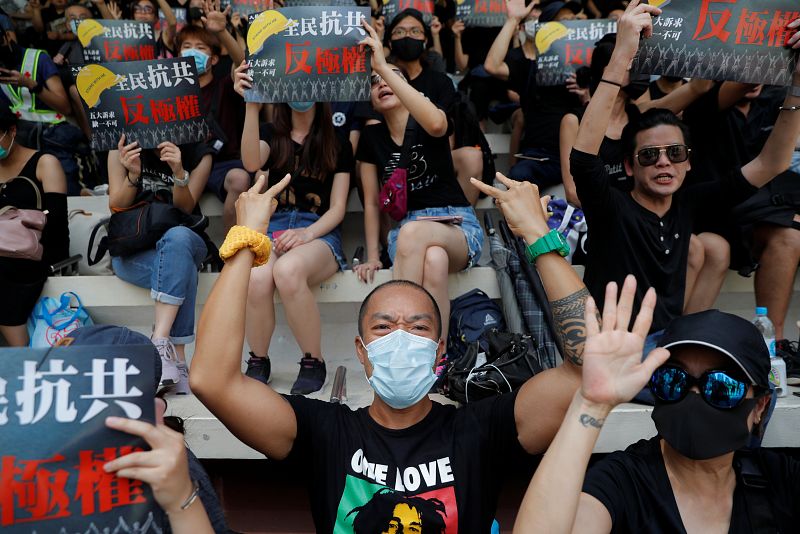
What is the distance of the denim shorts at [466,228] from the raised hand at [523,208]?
1.88 m

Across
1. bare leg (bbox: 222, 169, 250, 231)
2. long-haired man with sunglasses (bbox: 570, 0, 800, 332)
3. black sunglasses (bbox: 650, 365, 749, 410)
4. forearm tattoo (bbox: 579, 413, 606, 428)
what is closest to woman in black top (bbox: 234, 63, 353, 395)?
bare leg (bbox: 222, 169, 250, 231)

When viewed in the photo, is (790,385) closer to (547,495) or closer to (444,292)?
(444,292)

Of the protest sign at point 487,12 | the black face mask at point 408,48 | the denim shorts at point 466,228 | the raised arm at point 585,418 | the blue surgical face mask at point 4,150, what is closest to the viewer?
the raised arm at point 585,418

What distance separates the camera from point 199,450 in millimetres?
3402

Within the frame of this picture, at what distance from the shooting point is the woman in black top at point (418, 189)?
3775 millimetres

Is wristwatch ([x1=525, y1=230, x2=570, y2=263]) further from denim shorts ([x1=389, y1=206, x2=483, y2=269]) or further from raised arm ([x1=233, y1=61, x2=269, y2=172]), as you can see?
raised arm ([x1=233, y1=61, x2=269, y2=172])

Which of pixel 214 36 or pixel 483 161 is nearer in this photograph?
pixel 483 161

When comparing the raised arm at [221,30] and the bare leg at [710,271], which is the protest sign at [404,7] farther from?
the bare leg at [710,271]

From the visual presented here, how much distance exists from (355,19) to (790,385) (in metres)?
2.73

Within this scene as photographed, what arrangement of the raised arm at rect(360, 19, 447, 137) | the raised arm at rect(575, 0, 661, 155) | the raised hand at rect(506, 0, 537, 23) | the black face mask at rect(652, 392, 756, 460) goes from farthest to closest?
the raised hand at rect(506, 0, 537, 23), the raised arm at rect(360, 19, 447, 137), the raised arm at rect(575, 0, 661, 155), the black face mask at rect(652, 392, 756, 460)

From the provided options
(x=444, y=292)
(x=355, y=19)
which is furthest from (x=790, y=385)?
(x=355, y=19)

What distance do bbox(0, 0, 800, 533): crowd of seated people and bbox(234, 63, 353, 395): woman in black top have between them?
0.5 inches

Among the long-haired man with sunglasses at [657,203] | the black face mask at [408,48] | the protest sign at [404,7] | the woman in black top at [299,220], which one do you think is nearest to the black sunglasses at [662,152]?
the long-haired man with sunglasses at [657,203]

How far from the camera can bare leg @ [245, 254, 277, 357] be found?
149 inches
